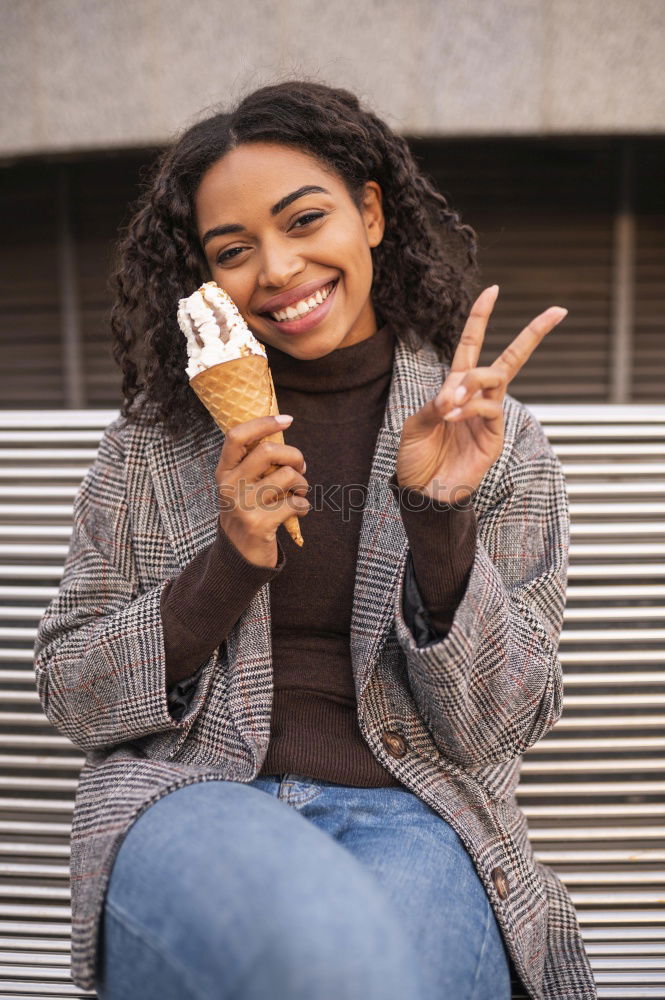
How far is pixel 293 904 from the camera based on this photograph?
49.3 inches

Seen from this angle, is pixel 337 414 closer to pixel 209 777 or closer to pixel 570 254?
pixel 209 777

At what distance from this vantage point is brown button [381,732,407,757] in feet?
6.01

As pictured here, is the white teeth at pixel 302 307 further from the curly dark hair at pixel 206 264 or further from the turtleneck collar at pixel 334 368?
the curly dark hair at pixel 206 264

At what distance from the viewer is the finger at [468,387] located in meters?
1.59

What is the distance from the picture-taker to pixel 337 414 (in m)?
2.12

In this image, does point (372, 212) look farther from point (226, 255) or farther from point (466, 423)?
point (466, 423)

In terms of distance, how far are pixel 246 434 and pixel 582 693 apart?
1.40 meters

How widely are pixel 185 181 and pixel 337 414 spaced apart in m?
0.66

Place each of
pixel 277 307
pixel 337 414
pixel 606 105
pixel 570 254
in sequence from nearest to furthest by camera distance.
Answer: pixel 277 307
pixel 337 414
pixel 606 105
pixel 570 254

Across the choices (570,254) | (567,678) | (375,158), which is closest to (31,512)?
(375,158)

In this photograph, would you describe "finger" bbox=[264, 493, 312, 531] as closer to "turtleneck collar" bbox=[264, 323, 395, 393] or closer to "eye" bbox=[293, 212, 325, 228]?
"turtleneck collar" bbox=[264, 323, 395, 393]

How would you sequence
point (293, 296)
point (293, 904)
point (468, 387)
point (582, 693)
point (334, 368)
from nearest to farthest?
1. point (293, 904)
2. point (468, 387)
3. point (293, 296)
4. point (334, 368)
5. point (582, 693)

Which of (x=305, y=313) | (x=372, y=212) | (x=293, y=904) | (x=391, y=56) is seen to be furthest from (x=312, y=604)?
(x=391, y=56)

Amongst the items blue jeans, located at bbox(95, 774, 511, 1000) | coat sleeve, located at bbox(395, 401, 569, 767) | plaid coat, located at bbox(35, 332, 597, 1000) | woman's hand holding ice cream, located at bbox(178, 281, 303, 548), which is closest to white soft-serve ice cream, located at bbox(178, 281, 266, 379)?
woman's hand holding ice cream, located at bbox(178, 281, 303, 548)
